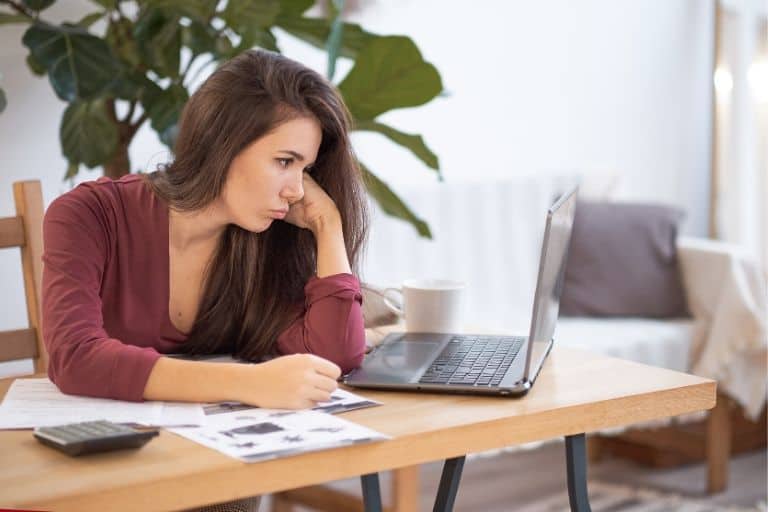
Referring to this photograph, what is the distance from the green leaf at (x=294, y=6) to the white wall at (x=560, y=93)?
73 cm

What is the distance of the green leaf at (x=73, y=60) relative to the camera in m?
2.08

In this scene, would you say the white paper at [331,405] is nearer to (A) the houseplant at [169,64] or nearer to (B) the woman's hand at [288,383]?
(B) the woman's hand at [288,383]

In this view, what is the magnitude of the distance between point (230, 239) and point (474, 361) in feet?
1.45

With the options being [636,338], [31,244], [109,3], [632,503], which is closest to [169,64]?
[109,3]

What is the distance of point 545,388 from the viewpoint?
133 centimetres

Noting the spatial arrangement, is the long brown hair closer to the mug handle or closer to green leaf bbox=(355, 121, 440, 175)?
the mug handle

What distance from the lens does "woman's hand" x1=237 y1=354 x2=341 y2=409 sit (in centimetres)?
120

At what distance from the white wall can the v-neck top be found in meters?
1.30

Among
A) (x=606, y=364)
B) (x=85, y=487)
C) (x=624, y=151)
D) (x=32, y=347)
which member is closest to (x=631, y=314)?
(x=624, y=151)

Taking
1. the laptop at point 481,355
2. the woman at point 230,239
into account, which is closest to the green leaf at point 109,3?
the woman at point 230,239

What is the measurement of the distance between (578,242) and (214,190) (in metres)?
2.02

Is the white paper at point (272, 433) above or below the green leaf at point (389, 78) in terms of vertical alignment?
below

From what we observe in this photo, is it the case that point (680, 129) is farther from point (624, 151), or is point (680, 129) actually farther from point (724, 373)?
point (724, 373)

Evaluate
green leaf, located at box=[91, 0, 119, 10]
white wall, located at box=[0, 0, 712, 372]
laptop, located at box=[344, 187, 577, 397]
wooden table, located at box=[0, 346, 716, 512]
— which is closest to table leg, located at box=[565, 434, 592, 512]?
wooden table, located at box=[0, 346, 716, 512]
